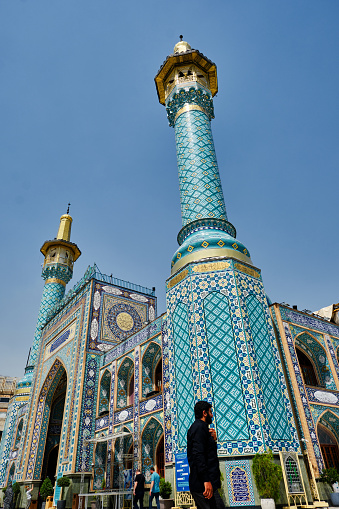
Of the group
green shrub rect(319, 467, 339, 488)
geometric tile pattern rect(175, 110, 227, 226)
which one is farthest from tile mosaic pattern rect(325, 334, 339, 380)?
geometric tile pattern rect(175, 110, 227, 226)

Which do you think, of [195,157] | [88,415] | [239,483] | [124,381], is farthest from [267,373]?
[88,415]

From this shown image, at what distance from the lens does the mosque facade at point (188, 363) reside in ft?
23.1

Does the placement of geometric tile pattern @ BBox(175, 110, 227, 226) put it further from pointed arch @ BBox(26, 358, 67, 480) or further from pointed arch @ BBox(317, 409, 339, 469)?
pointed arch @ BBox(26, 358, 67, 480)

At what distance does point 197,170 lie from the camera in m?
10.4

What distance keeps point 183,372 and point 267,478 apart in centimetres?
243

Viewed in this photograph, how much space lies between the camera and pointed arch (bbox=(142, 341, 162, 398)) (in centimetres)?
1137

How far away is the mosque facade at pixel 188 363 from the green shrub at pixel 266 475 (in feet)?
0.44

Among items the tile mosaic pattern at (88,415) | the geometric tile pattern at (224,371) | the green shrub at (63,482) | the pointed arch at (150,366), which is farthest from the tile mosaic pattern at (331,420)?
the green shrub at (63,482)

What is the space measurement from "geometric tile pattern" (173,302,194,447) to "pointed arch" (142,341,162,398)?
3162 mm

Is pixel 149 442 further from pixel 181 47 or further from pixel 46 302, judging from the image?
pixel 181 47

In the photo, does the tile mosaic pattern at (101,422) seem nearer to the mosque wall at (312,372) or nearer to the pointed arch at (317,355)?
the mosque wall at (312,372)

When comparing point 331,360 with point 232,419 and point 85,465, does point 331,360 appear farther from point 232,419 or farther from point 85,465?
point 85,465

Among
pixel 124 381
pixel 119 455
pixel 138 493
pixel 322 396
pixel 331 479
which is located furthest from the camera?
pixel 124 381

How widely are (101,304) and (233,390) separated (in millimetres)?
8593
